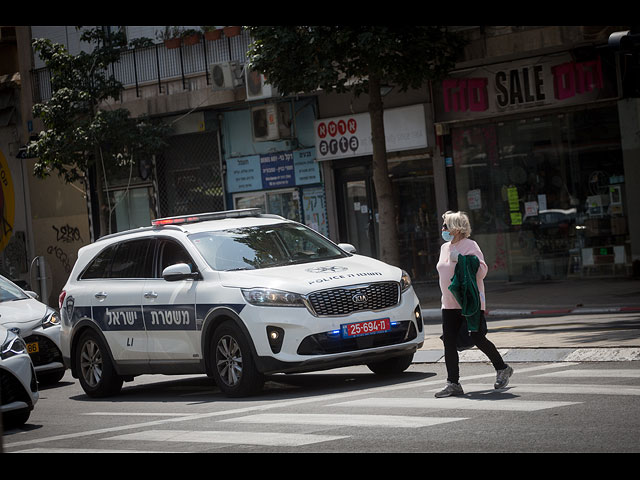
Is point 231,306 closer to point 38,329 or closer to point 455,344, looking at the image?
point 455,344

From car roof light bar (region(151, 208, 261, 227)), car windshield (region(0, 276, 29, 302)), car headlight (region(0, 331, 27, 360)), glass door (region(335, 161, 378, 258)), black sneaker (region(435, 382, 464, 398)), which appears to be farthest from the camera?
glass door (region(335, 161, 378, 258))

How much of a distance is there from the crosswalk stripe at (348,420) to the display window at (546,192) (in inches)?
504

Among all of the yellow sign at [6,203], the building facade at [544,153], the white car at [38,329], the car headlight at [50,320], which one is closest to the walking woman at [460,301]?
the white car at [38,329]

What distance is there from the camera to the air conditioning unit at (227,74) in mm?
23781

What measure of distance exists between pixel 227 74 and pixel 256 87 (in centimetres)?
77

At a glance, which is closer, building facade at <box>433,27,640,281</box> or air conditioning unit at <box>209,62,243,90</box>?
building facade at <box>433,27,640,281</box>

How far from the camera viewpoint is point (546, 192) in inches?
832

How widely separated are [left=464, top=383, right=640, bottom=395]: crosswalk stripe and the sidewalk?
62.1 inches

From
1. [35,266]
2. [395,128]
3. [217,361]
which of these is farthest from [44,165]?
[217,361]

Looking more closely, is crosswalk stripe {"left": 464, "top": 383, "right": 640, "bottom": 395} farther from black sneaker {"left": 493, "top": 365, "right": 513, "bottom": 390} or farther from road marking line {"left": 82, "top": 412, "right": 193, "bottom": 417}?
road marking line {"left": 82, "top": 412, "right": 193, "bottom": 417}

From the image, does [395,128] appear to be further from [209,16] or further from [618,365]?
[209,16]

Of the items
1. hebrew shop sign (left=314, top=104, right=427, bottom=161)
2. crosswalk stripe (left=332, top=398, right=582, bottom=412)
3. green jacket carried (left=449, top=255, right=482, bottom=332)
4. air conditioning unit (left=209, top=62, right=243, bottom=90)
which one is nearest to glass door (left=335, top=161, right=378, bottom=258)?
hebrew shop sign (left=314, top=104, right=427, bottom=161)

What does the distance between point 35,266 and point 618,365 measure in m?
14.1

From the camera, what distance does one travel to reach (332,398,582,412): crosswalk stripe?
26.3 feet
